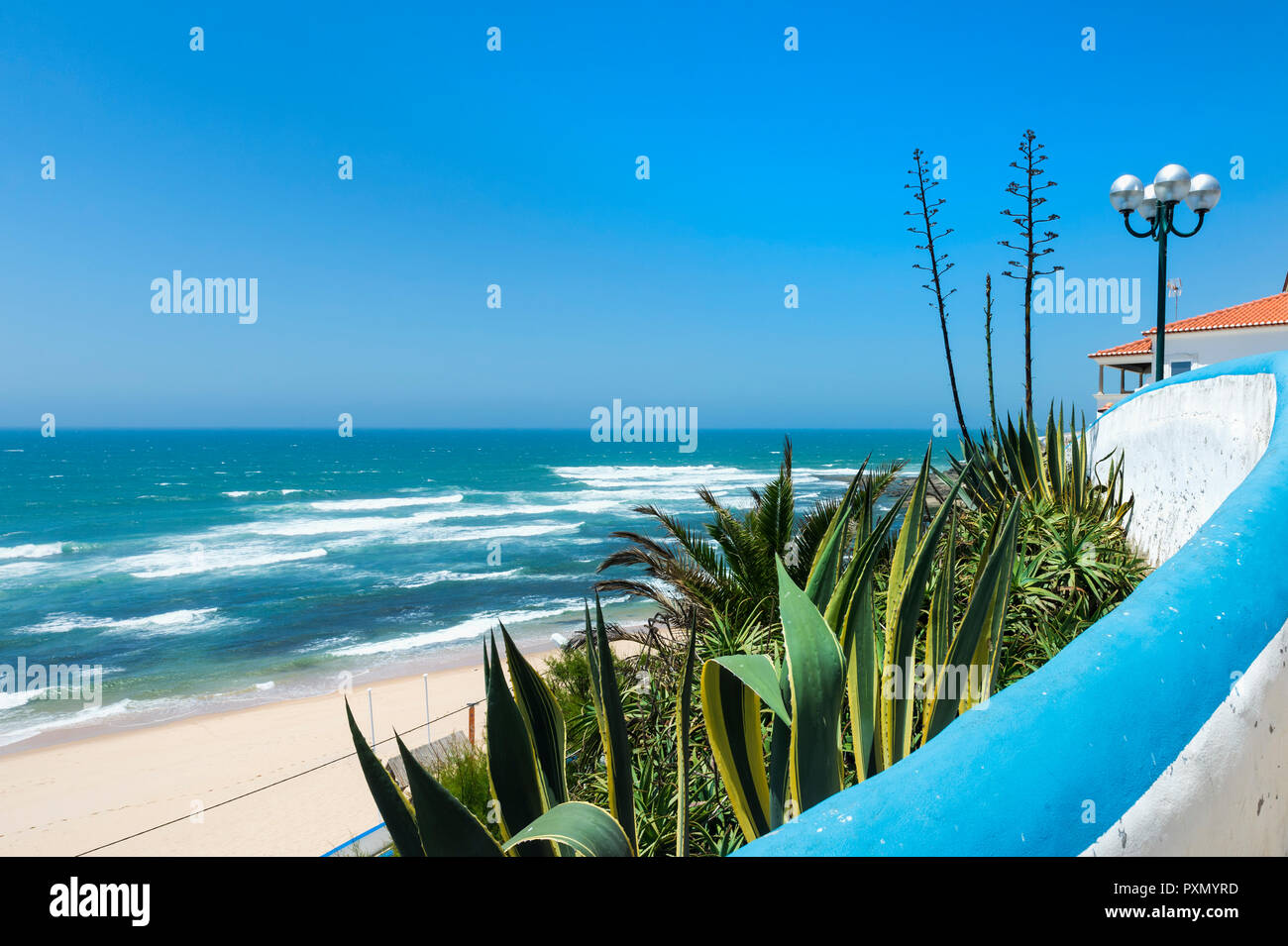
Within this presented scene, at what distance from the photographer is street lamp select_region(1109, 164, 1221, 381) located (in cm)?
619

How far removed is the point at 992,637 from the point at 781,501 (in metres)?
4.74

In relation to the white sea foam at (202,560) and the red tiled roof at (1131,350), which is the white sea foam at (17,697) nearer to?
the white sea foam at (202,560)

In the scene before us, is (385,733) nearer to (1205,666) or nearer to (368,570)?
(1205,666)

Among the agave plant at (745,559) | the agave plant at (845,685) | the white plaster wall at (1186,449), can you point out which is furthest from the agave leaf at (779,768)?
the agave plant at (745,559)

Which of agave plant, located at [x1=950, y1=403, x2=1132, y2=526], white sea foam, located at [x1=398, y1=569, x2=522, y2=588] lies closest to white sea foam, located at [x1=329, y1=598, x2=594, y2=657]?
white sea foam, located at [x1=398, y1=569, x2=522, y2=588]

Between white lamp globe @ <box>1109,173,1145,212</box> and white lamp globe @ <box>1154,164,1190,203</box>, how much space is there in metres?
0.32

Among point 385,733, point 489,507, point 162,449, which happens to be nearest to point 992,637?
point 385,733

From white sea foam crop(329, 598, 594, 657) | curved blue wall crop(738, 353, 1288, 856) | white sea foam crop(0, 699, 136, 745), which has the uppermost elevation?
curved blue wall crop(738, 353, 1288, 856)

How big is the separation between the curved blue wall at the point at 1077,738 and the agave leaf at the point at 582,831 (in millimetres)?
362

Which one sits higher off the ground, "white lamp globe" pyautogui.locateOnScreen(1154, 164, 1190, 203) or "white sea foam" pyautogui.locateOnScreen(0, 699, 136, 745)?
"white lamp globe" pyautogui.locateOnScreen(1154, 164, 1190, 203)

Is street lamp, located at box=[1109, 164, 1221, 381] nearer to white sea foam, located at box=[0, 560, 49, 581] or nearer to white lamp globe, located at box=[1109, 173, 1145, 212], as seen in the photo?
white lamp globe, located at box=[1109, 173, 1145, 212]

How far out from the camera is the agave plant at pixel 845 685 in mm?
1359

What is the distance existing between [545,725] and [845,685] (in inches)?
26.6
